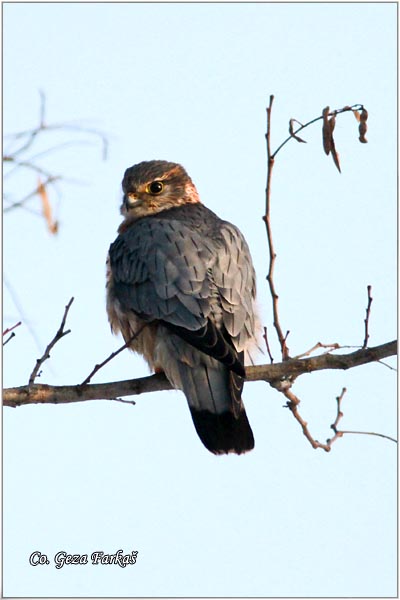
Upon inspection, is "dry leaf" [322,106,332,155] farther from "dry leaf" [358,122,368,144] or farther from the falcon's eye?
the falcon's eye

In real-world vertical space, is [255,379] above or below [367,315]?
below

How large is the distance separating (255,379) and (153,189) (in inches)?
73.6

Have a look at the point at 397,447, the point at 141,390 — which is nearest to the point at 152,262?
the point at 141,390

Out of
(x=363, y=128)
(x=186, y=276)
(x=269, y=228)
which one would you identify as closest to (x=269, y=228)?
(x=269, y=228)

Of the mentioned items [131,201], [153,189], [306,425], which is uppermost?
[153,189]

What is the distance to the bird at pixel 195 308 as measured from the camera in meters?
3.95

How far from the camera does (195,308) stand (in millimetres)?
4047

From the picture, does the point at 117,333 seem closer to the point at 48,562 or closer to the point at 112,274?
the point at 112,274

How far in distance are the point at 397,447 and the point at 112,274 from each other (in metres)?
1.77

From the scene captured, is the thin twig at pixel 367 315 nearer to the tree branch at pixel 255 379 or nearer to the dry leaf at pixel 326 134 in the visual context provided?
the tree branch at pixel 255 379

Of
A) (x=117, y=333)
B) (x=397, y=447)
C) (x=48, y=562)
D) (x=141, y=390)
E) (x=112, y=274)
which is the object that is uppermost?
(x=112, y=274)

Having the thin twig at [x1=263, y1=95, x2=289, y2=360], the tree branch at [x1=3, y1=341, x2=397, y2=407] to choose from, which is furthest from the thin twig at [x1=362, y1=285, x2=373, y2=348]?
the thin twig at [x1=263, y1=95, x2=289, y2=360]

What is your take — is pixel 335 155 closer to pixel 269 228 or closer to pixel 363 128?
pixel 363 128

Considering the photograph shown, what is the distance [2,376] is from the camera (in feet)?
11.7
